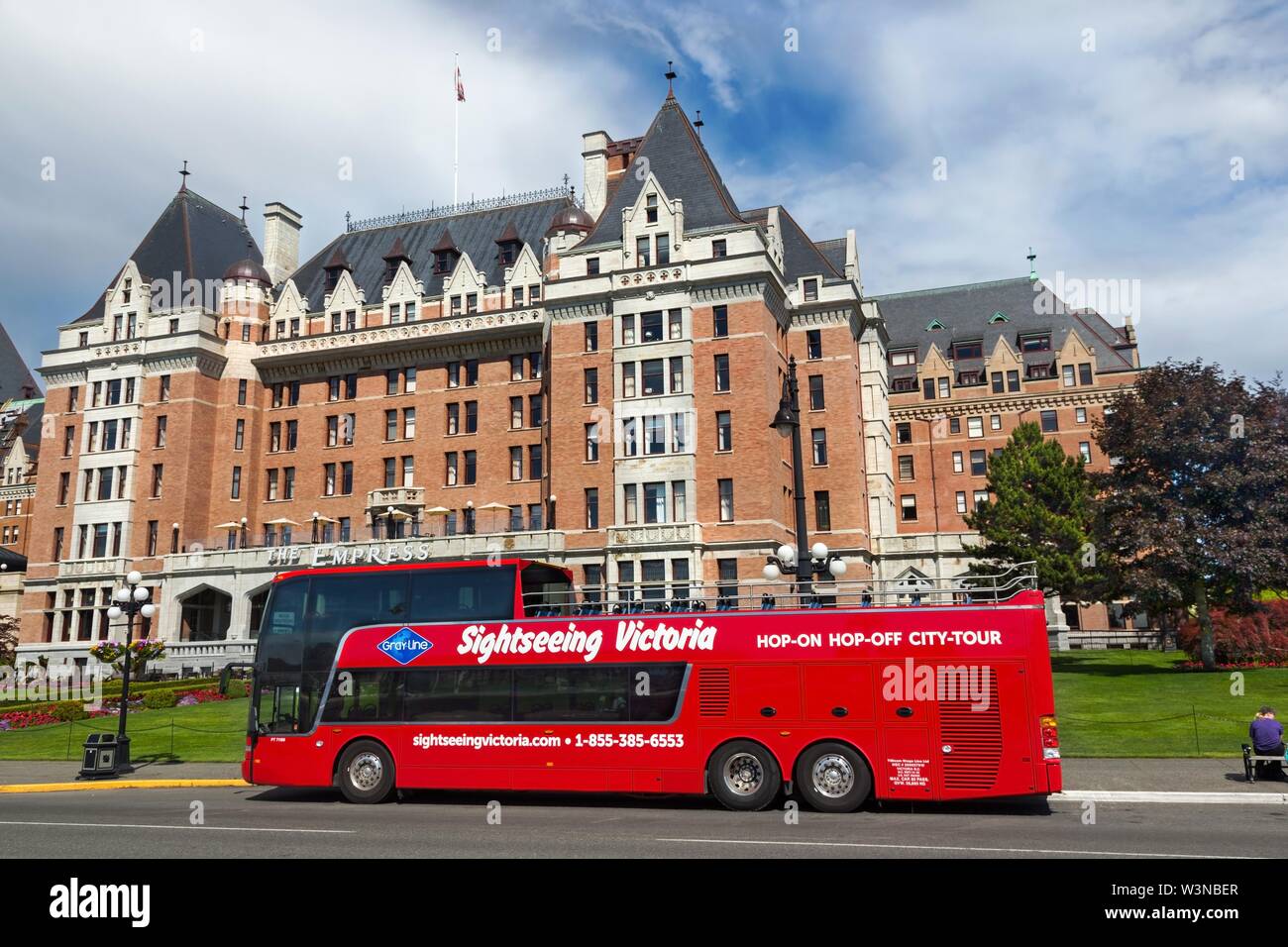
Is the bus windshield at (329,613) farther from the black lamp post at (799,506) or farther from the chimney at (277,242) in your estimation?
the chimney at (277,242)

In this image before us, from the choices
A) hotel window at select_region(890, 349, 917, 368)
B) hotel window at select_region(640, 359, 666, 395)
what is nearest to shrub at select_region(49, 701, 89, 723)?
hotel window at select_region(640, 359, 666, 395)

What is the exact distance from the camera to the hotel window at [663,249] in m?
47.2

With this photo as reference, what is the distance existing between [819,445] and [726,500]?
8486mm

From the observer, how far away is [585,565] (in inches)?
1831

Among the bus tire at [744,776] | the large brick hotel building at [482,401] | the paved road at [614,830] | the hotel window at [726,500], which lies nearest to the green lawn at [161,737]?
the paved road at [614,830]

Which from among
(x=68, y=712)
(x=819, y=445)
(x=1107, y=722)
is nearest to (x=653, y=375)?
(x=819, y=445)

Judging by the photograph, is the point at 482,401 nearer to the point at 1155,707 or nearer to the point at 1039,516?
the point at 1039,516

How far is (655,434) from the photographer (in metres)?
45.8

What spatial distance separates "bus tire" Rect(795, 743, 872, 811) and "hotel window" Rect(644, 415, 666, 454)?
30.4m

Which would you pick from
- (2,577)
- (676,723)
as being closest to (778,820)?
(676,723)

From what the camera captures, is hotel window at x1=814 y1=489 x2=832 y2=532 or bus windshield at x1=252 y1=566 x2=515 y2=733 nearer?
bus windshield at x1=252 y1=566 x2=515 y2=733

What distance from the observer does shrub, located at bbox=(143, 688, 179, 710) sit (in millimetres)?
35688

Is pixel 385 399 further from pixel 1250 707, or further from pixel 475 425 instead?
pixel 1250 707

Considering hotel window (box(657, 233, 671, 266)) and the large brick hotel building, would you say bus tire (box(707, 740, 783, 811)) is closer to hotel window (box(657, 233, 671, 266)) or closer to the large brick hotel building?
the large brick hotel building
